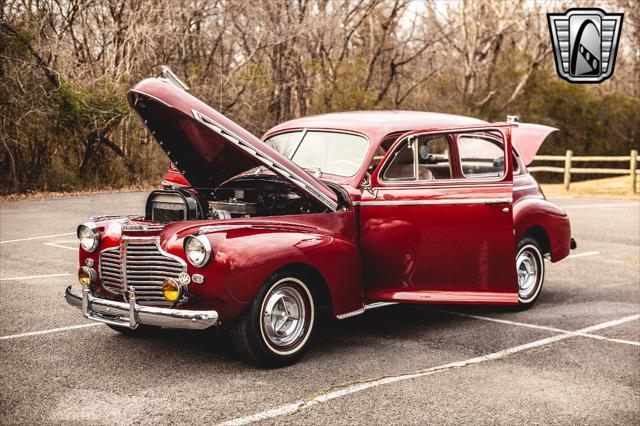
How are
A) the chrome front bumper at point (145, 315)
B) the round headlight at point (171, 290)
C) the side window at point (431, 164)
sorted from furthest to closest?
the side window at point (431, 164), the round headlight at point (171, 290), the chrome front bumper at point (145, 315)

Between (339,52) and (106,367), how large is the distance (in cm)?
2743

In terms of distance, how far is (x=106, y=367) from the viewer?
5.56 metres

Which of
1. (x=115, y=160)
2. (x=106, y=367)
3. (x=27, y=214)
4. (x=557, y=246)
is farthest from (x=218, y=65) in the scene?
(x=106, y=367)

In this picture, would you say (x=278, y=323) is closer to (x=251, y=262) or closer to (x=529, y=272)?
(x=251, y=262)

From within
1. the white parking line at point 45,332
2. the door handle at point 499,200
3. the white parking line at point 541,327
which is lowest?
the white parking line at point 541,327

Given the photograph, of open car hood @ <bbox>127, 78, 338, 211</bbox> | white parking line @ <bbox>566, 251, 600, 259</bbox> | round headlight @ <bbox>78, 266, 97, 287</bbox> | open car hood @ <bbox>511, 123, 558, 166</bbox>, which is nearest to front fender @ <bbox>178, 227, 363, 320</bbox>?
open car hood @ <bbox>127, 78, 338, 211</bbox>

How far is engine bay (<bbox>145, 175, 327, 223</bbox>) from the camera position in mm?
6059

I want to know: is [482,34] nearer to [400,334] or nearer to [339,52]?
[339,52]

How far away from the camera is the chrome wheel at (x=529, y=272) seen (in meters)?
7.89

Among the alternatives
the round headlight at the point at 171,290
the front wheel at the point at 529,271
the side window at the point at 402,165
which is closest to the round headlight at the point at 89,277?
the round headlight at the point at 171,290

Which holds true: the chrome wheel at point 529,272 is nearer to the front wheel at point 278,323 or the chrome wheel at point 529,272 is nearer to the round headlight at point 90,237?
the front wheel at point 278,323

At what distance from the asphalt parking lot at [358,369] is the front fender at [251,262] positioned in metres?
0.55

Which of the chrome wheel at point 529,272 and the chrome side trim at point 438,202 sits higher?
the chrome side trim at point 438,202

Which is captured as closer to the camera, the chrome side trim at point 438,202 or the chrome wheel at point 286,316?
the chrome wheel at point 286,316
